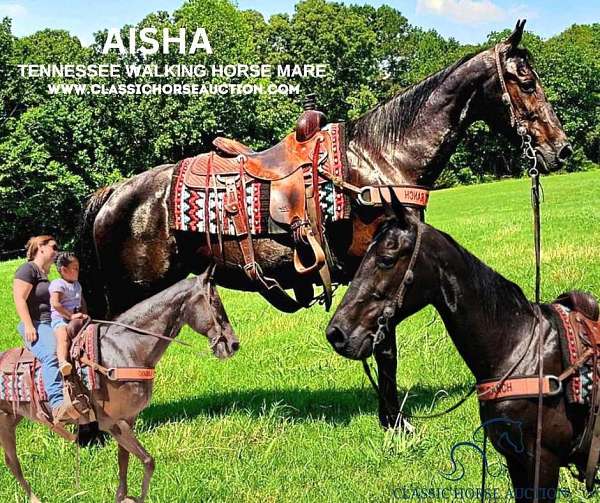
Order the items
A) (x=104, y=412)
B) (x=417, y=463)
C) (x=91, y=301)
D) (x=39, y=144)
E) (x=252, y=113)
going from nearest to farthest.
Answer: (x=104, y=412) → (x=417, y=463) → (x=91, y=301) → (x=39, y=144) → (x=252, y=113)

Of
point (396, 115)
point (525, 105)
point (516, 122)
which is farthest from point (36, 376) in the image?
point (525, 105)

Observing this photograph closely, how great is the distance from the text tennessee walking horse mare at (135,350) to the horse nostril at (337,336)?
1434mm

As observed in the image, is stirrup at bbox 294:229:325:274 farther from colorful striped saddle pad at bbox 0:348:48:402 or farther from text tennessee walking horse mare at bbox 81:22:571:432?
colorful striped saddle pad at bbox 0:348:48:402

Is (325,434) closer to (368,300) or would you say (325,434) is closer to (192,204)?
(192,204)

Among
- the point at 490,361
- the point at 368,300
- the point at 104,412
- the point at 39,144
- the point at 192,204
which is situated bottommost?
the point at 104,412

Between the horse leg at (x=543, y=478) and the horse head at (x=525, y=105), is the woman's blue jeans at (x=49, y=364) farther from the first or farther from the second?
the horse head at (x=525, y=105)

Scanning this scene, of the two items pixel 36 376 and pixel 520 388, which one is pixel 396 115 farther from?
pixel 36 376

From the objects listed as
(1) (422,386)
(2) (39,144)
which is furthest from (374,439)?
(2) (39,144)

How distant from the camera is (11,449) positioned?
14.6ft

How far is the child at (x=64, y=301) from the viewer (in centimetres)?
436

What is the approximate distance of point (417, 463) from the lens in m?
5.28

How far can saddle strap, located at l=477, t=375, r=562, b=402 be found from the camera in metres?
3.22

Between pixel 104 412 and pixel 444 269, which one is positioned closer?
pixel 444 269

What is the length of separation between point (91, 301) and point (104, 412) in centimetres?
250
